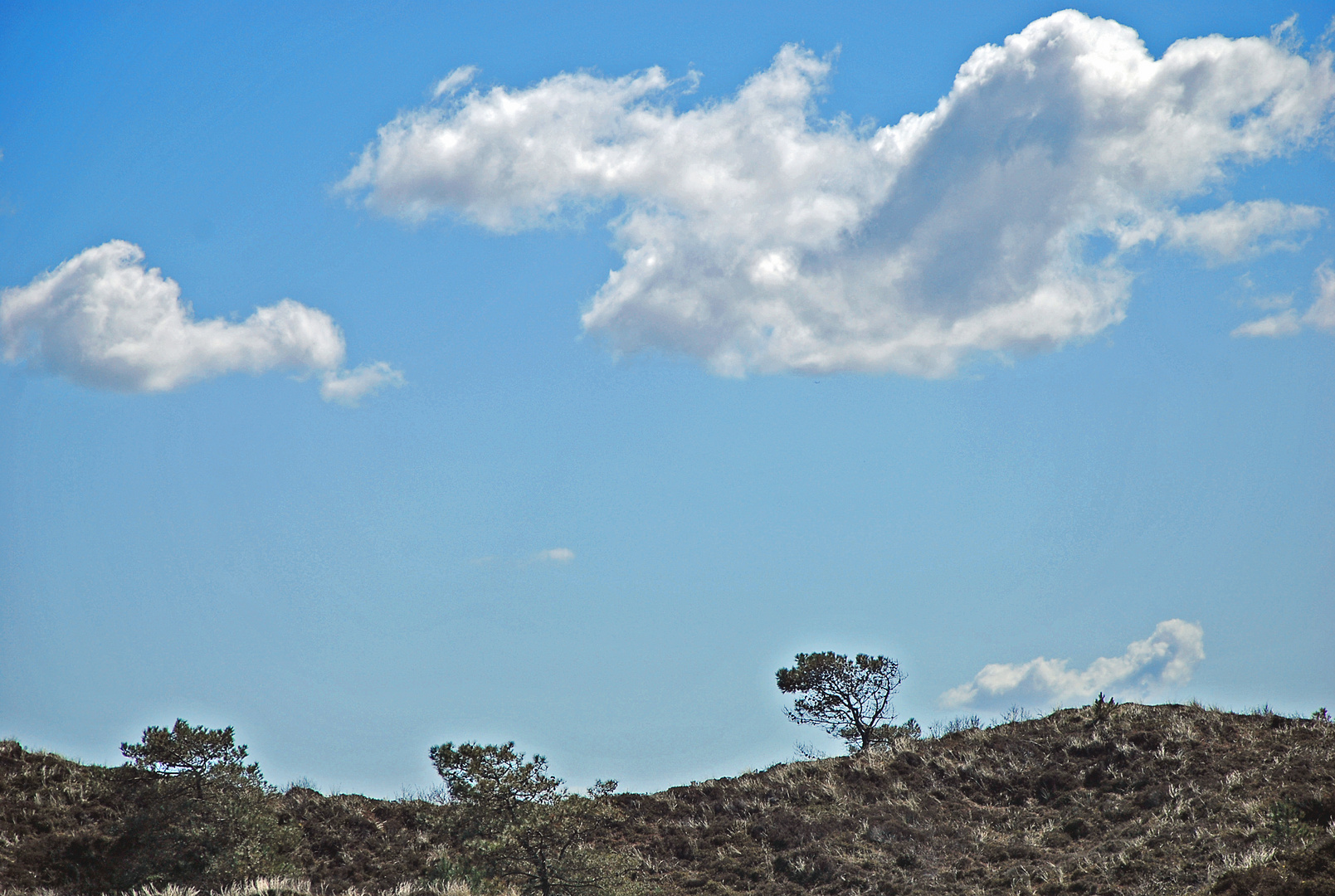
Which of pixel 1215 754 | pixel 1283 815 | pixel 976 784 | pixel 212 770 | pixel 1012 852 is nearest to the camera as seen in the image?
pixel 1283 815

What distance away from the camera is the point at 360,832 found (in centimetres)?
3597

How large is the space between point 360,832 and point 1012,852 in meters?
21.7

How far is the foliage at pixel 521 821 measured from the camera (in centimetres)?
2567

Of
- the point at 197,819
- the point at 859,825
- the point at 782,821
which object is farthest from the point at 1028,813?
the point at 197,819

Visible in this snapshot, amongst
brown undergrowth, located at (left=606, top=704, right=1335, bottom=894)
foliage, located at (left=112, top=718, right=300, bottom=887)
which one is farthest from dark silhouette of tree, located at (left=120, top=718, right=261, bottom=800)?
brown undergrowth, located at (left=606, top=704, right=1335, bottom=894)

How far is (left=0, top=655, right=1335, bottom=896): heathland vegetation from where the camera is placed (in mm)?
25938

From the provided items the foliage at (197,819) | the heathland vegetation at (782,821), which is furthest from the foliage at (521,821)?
the foliage at (197,819)

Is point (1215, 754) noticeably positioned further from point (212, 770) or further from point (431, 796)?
point (212, 770)

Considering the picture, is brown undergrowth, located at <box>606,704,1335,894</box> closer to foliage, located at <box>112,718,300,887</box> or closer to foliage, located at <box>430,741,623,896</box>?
foliage, located at <box>430,741,623,896</box>

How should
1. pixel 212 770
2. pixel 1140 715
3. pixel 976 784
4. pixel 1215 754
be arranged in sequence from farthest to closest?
pixel 1140 715 → pixel 976 784 → pixel 1215 754 → pixel 212 770

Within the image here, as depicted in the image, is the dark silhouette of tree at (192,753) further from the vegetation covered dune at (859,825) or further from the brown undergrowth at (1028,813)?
the brown undergrowth at (1028,813)

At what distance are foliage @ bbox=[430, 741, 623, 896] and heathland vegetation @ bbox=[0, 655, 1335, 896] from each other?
0.15ft

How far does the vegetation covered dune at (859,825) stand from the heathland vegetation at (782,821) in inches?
3.5

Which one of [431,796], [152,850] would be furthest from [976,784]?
[152,850]
